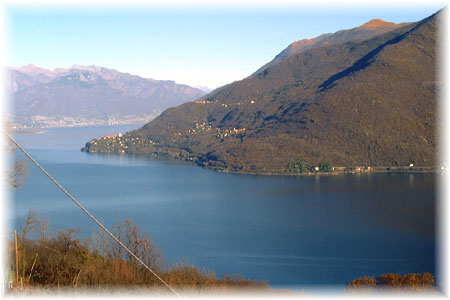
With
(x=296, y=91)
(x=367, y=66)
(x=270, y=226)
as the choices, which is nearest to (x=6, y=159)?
(x=270, y=226)

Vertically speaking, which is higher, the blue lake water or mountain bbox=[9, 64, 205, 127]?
mountain bbox=[9, 64, 205, 127]

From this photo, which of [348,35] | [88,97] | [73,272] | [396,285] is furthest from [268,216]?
[88,97]

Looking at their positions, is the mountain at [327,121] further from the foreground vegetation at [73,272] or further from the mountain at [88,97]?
the mountain at [88,97]

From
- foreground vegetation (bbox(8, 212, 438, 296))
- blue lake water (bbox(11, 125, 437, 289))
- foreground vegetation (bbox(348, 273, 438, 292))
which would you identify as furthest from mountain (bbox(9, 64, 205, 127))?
foreground vegetation (bbox(8, 212, 438, 296))

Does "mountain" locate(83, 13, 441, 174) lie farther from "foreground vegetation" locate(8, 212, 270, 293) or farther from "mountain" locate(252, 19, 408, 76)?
"foreground vegetation" locate(8, 212, 270, 293)

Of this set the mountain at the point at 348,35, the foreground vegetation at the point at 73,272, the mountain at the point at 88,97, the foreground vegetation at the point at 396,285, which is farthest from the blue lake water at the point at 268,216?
the mountain at the point at 88,97

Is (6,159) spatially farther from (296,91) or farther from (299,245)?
(296,91)
